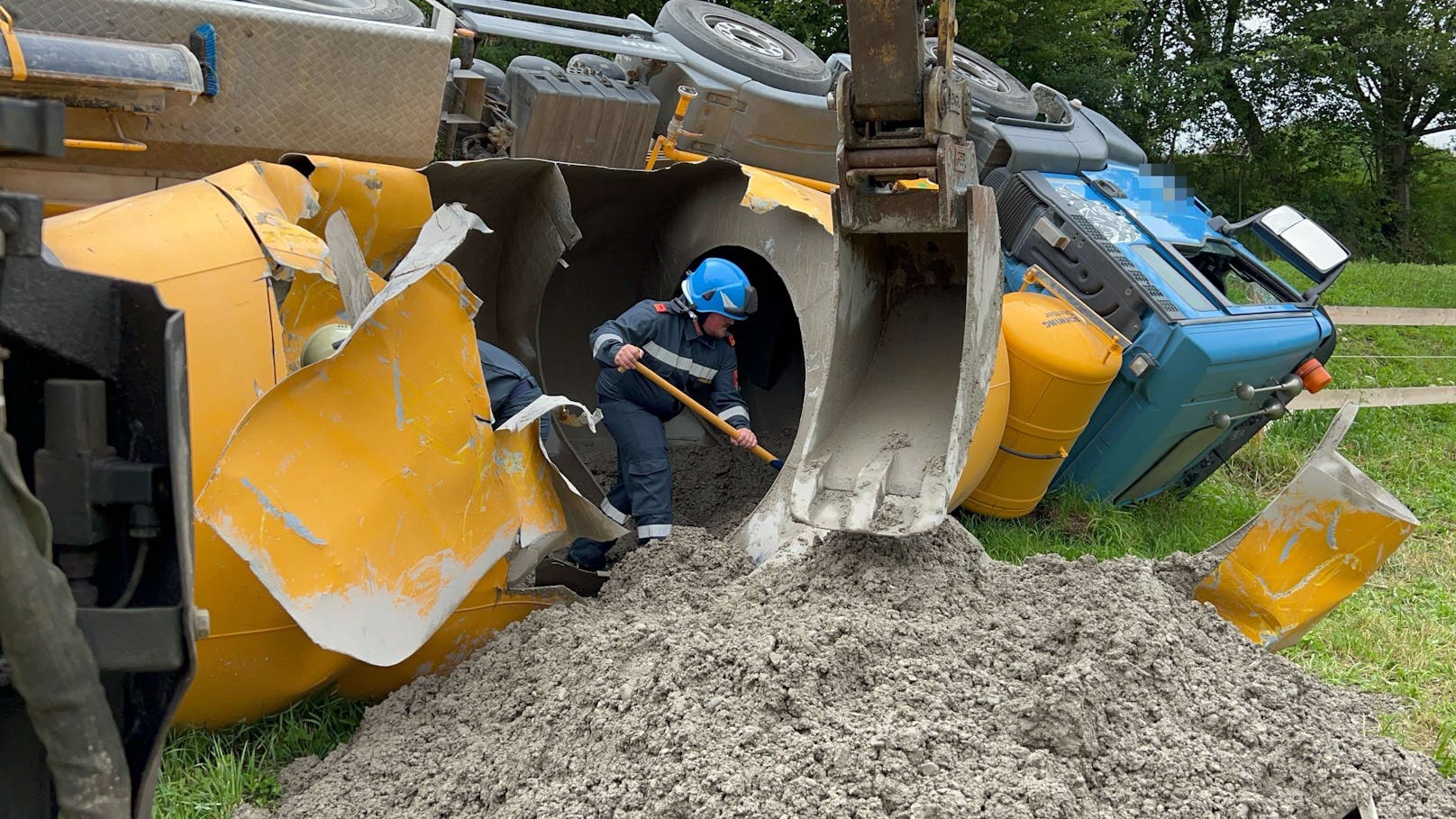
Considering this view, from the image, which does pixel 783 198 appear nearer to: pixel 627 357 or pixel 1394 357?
pixel 627 357

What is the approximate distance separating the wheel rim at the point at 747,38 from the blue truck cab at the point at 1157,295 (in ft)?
3.44

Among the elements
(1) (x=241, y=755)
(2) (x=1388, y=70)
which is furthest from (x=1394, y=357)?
(2) (x=1388, y=70)

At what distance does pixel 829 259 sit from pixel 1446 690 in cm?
274

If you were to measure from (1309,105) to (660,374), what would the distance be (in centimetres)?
1670

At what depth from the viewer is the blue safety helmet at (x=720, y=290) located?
4.80 m

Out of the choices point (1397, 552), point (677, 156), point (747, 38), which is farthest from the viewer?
point (1397, 552)

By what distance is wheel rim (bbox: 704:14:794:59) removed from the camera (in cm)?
575

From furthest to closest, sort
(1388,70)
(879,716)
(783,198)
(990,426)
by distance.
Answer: (1388,70) → (783,198) → (990,426) → (879,716)

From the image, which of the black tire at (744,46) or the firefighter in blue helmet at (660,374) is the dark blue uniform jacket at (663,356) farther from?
the black tire at (744,46)

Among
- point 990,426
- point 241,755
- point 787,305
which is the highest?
point 990,426

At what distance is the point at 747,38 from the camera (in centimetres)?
595

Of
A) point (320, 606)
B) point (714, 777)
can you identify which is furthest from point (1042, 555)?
point (320, 606)

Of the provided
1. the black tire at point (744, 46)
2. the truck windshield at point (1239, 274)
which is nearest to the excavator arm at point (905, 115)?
the black tire at point (744, 46)

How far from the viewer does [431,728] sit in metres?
3.18
